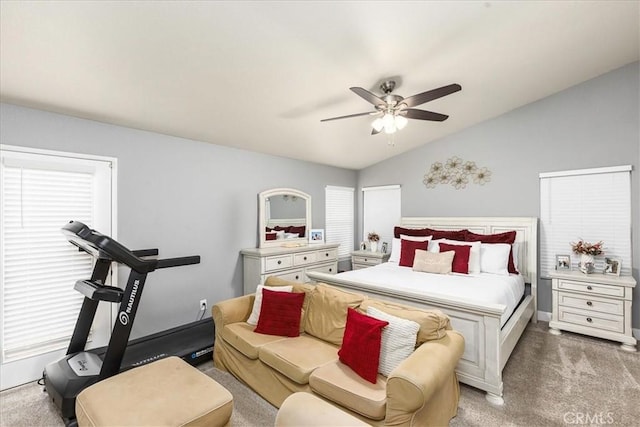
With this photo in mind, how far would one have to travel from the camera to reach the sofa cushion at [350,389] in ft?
5.47

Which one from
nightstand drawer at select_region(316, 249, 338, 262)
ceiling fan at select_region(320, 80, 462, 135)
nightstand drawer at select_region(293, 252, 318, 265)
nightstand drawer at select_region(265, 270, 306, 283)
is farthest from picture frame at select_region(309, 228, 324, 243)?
ceiling fan at select_region(320, 80, 462, 135)

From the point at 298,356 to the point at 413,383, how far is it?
929 millimetres

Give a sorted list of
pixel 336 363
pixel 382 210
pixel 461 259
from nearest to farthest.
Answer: pixel 336 363 < pixel 461 259 < pixel 382 210

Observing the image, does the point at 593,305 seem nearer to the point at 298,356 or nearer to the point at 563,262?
the point at 563,262

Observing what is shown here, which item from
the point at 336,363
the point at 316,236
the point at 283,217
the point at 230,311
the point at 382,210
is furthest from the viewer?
the point at 382,210

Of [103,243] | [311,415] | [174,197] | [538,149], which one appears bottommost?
[311,415]

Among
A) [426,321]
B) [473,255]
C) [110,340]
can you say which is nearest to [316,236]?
[473,255]

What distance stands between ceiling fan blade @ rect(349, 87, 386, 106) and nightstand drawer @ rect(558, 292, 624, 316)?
3.20 metres

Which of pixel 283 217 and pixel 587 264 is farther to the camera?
pixel 283 217

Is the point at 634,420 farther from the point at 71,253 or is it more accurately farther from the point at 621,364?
the point at 71,253

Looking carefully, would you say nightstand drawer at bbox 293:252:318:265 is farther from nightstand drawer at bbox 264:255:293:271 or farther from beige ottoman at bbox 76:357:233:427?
beige ottoman at bbox 76:357:233:427

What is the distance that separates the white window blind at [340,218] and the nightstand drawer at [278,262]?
4.70ft

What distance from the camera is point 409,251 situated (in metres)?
4.04

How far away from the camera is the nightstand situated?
5.11 metres
